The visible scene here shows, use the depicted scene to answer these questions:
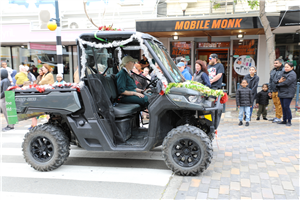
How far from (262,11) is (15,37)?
12434 millimetres

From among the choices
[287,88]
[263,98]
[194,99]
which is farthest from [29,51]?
[194,99]

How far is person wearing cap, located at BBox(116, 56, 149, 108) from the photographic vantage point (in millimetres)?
5133

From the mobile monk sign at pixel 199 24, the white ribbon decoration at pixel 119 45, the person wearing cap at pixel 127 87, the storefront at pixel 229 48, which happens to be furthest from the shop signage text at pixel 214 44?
the white ribbon decoration at pixel 119 45

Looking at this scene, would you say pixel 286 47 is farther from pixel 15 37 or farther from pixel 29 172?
pixel 15 37

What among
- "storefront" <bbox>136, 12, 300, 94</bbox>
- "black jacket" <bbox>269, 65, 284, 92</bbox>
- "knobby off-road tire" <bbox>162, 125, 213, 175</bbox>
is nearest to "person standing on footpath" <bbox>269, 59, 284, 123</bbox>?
"black jacket" <bbox>269, 65, 284, 92</bbox>

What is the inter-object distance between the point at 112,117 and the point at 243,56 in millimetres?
11282

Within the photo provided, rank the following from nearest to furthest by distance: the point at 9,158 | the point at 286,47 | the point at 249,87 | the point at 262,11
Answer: the point at 9,158, the point at 249,87, the point at 262,11, the point at 286,47

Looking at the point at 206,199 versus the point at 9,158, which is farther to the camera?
the point at 9,158

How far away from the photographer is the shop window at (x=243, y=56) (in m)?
13.6

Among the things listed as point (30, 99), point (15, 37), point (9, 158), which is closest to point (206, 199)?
point (30, 99)

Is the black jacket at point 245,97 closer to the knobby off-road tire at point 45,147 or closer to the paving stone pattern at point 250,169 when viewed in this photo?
the paving stone pattern at point 250,169

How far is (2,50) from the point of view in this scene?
15.8 m

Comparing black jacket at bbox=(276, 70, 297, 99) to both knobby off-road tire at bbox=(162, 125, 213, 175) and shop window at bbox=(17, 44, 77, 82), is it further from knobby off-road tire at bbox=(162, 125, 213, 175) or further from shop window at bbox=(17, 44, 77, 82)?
shop window at bbox=(17, 44, 77, 82)

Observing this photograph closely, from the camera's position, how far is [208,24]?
10453 mm
